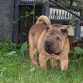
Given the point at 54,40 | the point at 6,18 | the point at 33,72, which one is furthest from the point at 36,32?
the point at 6,18

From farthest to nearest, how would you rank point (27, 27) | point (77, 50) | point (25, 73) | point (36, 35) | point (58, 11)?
1. point (27, 27)
2. point (58, 11)
3. point (77, 50)
4. point (36, 35)
5. point (25, 73)

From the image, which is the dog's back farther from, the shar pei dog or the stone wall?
the stone wall

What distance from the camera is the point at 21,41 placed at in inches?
400

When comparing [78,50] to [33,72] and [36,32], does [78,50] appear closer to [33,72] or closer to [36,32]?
[36,32]

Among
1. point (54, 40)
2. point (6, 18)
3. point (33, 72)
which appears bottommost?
point (33, 72)

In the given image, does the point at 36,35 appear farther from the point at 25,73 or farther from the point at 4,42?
the point at 4,42

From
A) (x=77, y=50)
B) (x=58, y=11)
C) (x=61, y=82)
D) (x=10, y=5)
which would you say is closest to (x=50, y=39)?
(x=61, y=82)

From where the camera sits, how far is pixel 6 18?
31.9 feet

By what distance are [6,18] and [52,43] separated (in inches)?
138

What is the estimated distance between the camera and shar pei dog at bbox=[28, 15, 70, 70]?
6.51 m

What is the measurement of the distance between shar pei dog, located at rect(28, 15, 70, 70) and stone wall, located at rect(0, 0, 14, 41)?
2113mm

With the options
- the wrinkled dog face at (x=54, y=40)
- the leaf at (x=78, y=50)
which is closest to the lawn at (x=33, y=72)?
the leaf at (x=78, y=50)

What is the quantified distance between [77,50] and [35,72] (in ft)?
7.45

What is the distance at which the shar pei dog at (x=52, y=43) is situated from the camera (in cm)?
651
